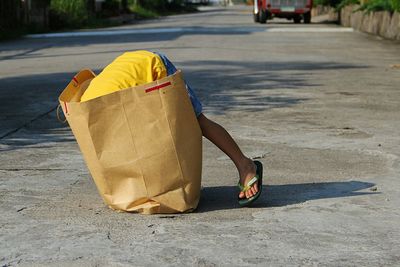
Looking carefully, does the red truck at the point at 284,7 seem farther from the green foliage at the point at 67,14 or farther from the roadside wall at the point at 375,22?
the green foliage at the point at 67,14

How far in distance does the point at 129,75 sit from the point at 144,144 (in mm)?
386

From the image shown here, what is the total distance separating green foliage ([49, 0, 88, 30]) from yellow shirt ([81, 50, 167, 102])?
28.0 metres

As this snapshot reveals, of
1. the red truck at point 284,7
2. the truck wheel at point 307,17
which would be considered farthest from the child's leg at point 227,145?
the truck wheel at point 307,17

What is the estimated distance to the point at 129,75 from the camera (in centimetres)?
464

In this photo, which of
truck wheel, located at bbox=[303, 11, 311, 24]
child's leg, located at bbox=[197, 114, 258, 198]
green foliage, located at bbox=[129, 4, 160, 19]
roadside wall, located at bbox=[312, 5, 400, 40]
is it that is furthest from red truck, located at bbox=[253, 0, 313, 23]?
child's leg, located at bbox=[197, 114, 258, 198]

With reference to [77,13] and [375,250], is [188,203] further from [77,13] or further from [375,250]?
[77,13]

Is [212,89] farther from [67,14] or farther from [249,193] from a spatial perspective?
[67,14]

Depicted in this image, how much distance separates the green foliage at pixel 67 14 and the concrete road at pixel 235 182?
20940 millimetres

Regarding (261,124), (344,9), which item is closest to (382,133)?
(261,124)

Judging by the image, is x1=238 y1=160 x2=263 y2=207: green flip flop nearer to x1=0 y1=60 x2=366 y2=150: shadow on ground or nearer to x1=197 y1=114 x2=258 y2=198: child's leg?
x1=197 y1=114 x2=258 y2=198: child's leg

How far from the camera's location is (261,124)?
310 inches

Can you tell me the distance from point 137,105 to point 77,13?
30757 mm

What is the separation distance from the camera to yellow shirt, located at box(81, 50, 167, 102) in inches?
182

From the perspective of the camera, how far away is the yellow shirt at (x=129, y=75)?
461cm
